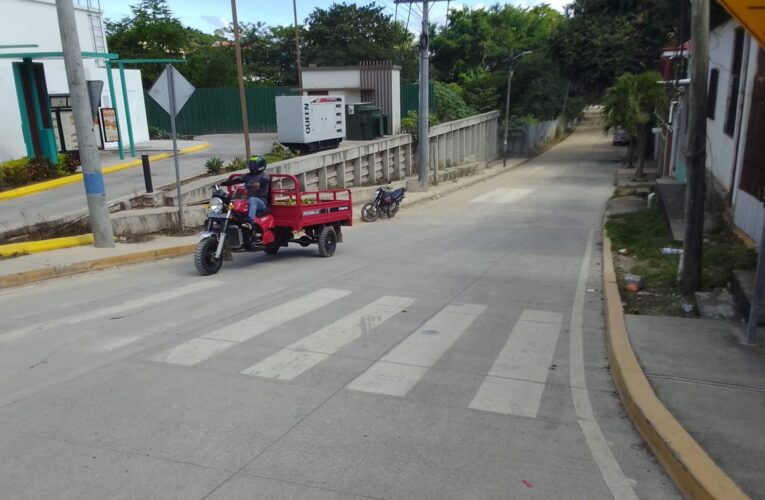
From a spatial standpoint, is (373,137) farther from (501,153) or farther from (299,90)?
(501,153)

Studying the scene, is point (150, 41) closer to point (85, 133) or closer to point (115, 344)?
point (85, 133)

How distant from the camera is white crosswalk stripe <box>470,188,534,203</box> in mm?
26797

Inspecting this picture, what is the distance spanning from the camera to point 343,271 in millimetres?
10625

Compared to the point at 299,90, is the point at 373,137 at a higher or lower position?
lower

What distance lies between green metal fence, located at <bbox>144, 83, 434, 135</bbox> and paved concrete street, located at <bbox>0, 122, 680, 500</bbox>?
2942 centimetres

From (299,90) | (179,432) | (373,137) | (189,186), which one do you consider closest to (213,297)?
(179,432)

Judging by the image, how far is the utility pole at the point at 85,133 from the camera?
1097 cm

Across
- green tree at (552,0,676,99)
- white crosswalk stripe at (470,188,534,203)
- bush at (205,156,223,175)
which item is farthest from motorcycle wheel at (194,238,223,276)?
green tree at (552,0,676,99)

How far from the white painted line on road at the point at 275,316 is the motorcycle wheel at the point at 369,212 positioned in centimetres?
1157

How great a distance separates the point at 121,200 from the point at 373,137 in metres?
17.8

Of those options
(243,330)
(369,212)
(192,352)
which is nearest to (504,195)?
(369,212)

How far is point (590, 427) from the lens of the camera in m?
4.64

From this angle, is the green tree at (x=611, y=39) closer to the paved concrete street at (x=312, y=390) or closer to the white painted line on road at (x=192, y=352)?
the paved concrete street at (x=312, y=390)

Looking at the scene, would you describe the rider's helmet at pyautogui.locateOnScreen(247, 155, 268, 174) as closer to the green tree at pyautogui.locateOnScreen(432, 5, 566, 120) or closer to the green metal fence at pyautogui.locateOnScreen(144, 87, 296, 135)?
the green metal fence at pyautogui.locateOnScreen(144, 87, 296, 135)
